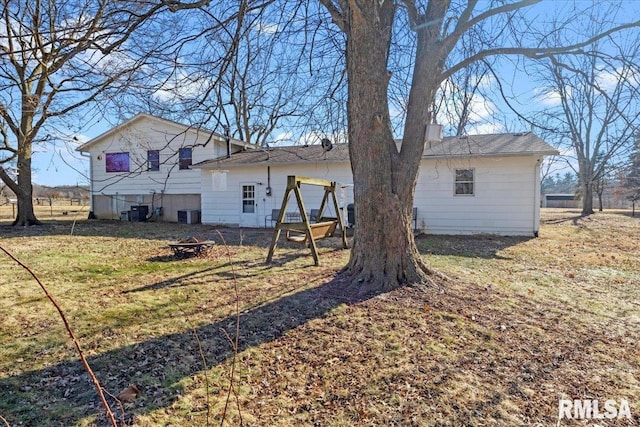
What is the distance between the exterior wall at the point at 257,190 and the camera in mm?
14453

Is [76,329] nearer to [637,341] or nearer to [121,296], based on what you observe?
[121,296]

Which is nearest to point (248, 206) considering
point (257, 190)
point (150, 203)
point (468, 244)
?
point (257, 190)

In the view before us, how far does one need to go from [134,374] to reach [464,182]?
11.9 metres

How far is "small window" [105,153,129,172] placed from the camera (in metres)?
18.7

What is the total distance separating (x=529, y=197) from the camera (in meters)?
12.0

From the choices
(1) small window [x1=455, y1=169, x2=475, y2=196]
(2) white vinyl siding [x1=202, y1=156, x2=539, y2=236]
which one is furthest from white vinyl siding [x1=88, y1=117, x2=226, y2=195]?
(1) small window [x1=455, y1=169, x2=475, y2=196]

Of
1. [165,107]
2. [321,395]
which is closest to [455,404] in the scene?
[321,395]

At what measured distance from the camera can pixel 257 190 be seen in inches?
609

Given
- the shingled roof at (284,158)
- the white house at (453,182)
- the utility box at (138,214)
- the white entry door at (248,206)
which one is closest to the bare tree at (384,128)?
the white house at (453,182)

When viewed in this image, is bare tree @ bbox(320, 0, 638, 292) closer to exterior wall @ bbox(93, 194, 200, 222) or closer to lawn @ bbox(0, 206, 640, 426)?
lawn @ bbox(0, 206, 640, 426)

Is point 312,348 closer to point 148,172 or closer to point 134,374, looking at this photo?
point 134,374

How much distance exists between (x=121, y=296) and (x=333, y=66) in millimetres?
5137

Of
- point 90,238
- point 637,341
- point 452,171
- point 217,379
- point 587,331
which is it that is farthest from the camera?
point 452,171

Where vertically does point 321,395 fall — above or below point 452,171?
below
